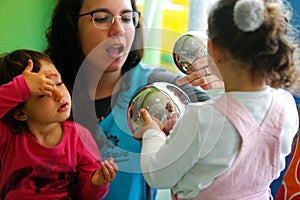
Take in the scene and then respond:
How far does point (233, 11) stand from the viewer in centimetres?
66

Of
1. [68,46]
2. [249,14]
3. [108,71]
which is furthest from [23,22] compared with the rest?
[249,14]

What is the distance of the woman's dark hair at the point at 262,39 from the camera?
2.14ft

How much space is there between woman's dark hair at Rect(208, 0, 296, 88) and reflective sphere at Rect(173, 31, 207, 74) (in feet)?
0.57

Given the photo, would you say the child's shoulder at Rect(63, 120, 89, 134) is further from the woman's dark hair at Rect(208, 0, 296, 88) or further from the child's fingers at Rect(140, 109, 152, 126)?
the woman's dark hair at Rect(208, 0, 296, 88)

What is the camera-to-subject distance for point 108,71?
3.30 feet

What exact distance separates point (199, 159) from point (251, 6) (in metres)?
0.24

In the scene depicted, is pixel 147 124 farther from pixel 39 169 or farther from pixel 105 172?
pixel 39 169

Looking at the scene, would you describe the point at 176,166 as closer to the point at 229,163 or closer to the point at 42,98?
the point at 229,163

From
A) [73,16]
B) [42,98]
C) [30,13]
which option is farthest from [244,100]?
[30,13]

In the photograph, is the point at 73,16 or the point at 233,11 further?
the point at 73,16

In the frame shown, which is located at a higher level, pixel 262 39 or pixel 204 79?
pixel 262 39

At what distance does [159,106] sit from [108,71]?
260 millimetres

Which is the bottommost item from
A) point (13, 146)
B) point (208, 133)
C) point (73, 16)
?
point (13, 146)

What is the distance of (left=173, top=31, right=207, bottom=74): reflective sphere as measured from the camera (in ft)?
2.83
